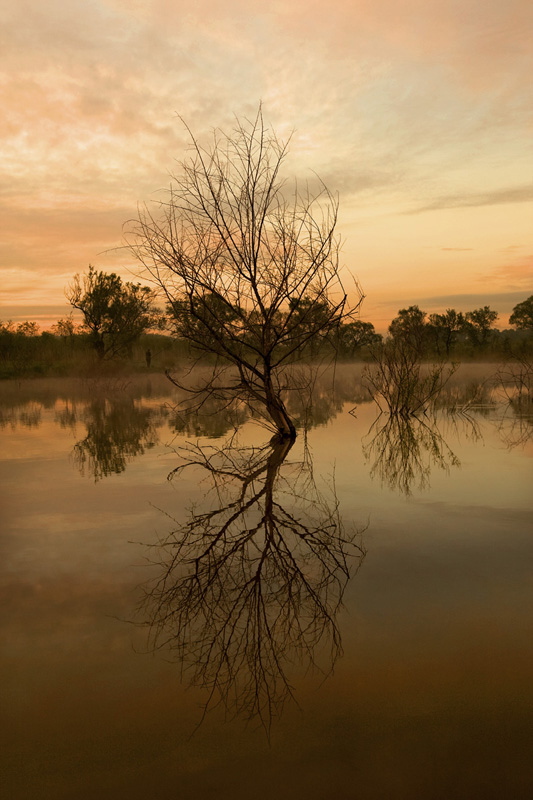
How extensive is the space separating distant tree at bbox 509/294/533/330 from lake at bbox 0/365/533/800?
53.0 m

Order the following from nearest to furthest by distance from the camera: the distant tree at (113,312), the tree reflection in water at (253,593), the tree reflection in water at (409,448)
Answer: the tree reflection in water at (253,593) → the tree reflection in water at (409,448) → the distant tree at (113,312)

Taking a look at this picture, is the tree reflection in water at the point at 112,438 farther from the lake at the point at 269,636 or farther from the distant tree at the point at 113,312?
the distant tree at the point at 113,312

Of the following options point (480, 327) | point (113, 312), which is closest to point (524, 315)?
point (480, 327)

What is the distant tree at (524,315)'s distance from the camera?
56.1m

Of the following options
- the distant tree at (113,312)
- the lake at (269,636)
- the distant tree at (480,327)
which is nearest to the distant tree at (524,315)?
the distant tree at (480,327)

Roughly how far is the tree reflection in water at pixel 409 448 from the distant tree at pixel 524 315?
1819 inches

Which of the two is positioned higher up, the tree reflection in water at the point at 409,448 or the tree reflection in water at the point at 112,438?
the tree reflection in water at the point at 409,448

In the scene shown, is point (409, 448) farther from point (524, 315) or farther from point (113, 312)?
point (524, 315)

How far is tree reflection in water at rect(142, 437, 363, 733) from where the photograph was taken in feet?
10.1

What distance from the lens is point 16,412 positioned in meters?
17.7

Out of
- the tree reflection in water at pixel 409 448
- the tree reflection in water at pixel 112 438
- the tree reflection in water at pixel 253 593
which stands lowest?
the tree reflection in water at pixel 112 438

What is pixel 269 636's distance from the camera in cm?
343

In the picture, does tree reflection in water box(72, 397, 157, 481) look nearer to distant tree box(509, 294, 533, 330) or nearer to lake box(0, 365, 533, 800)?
lake box(0, 365, 533, 800)

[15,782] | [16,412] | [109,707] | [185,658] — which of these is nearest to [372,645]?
[185,658]
